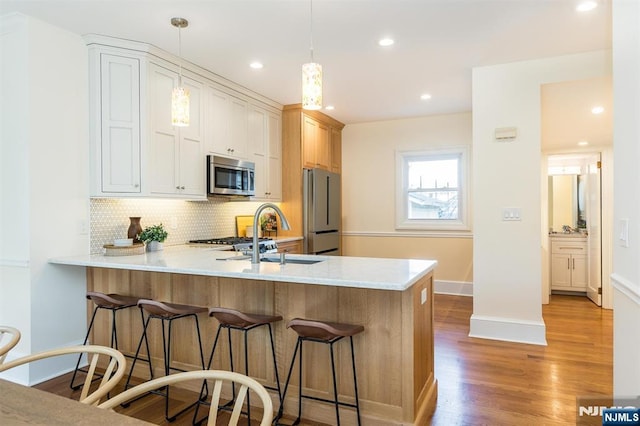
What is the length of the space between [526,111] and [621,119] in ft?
7.21

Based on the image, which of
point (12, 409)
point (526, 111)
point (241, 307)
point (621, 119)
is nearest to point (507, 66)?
point (526, 111)

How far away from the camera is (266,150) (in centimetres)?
512

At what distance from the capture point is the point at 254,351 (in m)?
2.60

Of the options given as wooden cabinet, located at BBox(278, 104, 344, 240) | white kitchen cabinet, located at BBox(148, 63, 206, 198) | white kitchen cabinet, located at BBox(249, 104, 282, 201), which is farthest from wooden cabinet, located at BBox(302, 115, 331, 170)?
white kitchen cabinet, located at BBox(148, 63, 206, 198)

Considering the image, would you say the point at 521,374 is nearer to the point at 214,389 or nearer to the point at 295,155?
the point at 214,389

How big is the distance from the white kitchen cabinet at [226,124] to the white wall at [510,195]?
8.40 ft

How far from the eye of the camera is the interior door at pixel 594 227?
519cm

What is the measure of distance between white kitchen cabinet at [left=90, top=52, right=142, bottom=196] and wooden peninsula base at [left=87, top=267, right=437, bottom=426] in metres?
0.98

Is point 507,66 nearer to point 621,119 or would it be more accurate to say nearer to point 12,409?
point 621,119

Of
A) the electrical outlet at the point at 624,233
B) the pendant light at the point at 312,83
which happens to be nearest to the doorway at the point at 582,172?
the electrical outlet at the point at 624,233

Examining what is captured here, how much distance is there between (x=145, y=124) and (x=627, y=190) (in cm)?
338

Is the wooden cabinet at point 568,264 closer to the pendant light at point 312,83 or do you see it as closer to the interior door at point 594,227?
the interior door at point 594,227

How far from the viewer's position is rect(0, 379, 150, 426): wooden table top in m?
1.06

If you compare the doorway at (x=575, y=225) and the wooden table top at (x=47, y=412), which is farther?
the doorway at (x=575, y=225)
